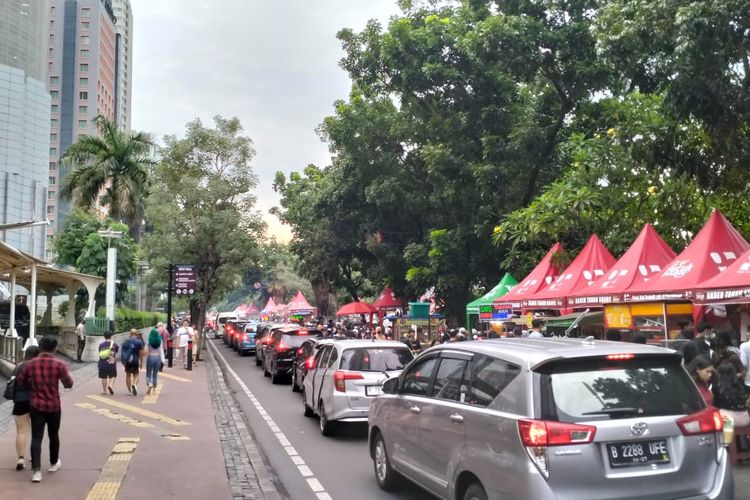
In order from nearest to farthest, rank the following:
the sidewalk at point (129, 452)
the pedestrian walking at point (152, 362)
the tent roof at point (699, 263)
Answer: the sidewalk at point (129, 452)
the tent roof at point (699, 263)
the pedestrian walking at point (152, 362)

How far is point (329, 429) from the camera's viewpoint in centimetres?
1176

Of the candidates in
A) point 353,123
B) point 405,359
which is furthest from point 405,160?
point 405,359

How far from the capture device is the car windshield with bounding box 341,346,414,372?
11477 mm

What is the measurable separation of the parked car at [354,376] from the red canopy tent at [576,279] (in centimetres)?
660

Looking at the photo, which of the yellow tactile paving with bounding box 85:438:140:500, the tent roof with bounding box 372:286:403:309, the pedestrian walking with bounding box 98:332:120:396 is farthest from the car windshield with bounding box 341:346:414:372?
the tent roof with bounding box 372:286:403:309

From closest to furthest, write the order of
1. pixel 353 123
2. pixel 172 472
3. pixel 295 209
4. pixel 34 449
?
pixel 34 449 < pixel 172 472 < pixel 353 123 < pixel 295 209

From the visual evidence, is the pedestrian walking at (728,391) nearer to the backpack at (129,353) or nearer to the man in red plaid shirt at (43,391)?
the man in red plaid shirt at (43,391)

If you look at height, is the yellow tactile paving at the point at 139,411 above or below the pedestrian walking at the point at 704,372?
below

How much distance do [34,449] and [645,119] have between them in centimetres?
1597

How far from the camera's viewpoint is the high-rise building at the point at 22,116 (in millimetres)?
62750

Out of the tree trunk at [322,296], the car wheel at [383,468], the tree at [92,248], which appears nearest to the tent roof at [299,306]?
the tree trunk at [322,296]

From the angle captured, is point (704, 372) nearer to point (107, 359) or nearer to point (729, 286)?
point (729, 286)

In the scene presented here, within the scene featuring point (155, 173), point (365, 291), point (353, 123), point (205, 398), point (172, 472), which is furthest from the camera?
point (365, 291)

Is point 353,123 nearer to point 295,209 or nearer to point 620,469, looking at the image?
point 295,209
